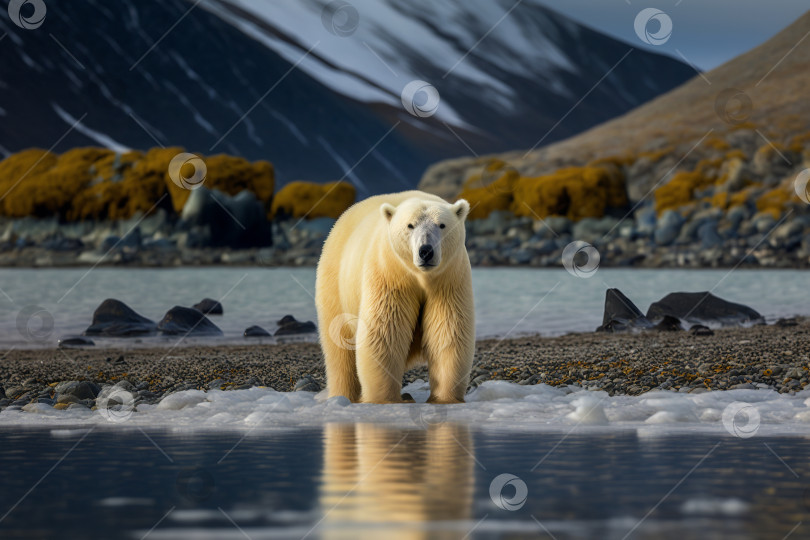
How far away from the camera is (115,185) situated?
86.2 metres

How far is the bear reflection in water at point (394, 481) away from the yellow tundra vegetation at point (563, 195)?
72455 millimetres

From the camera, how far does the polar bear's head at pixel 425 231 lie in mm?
8484

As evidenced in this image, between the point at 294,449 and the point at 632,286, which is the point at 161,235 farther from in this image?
the point at 294,449

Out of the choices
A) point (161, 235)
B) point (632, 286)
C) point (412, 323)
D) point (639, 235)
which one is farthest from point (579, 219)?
point (412, 323)

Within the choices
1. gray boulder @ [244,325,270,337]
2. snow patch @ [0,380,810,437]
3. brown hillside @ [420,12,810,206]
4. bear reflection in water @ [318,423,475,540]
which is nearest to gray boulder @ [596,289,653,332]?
gray boulder @ [244,325,270,337]

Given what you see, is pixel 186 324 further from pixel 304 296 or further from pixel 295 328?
pixel 304 296

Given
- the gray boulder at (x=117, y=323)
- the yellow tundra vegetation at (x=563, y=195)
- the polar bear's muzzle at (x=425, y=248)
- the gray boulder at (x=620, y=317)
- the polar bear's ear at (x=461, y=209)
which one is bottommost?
the polar bear's muzzle at (x=425, y=248)

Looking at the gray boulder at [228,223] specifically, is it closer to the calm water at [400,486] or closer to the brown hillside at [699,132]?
the brown hillside at [699,132]

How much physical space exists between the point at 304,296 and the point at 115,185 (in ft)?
193

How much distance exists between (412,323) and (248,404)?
1.67m

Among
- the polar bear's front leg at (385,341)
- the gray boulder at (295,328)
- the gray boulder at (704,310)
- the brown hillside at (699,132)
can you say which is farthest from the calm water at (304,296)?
the brown hillside at (699,132)

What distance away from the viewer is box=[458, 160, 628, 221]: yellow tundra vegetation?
273ft

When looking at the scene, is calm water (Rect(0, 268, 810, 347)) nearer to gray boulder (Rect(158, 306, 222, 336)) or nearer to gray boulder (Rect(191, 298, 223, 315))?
gray boulder (Rect(191, 298, 223, 315))

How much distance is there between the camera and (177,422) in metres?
8.34
